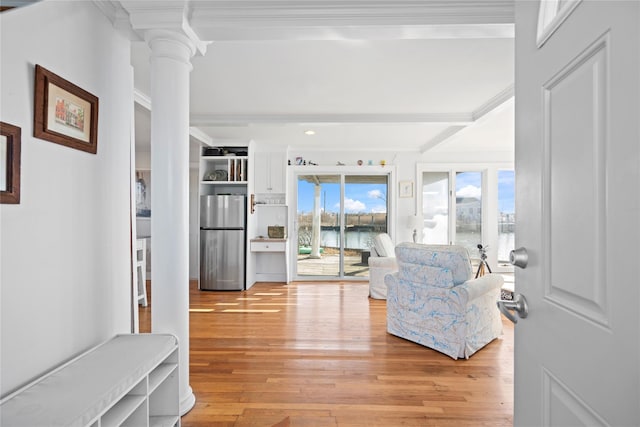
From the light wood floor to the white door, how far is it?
131cm

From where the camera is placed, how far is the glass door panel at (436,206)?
21.9ft

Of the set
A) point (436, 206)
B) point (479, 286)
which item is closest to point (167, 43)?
point (479, 286)

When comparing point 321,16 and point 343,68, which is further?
point 343,68

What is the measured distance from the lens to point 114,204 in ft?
6.63

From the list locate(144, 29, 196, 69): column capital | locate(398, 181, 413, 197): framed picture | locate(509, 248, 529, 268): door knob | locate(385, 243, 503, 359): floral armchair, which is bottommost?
locate(385, 243, 503, 359): floral armchair

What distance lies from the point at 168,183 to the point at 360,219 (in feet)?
15.6

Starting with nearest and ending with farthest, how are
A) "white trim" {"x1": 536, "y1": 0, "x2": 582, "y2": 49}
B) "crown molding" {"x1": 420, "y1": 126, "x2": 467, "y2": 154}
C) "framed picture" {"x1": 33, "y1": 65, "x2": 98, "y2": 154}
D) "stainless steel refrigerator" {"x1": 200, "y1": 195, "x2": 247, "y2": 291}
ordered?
1. "white trim" {"x1": 536, "y1": 0, "x2": 582, "y2": 49}
2. "framed picture" {"x1": 33, "y1": 65, "x2": 98, "y2": 154}
3. "crown molding" {"x1": 420, "y1": 126, "x2": 467, "y2": 154}
4. "stainless steel refrigerator" {"x1": 200, "y1": 195, "x2": 247, "y2": 291}

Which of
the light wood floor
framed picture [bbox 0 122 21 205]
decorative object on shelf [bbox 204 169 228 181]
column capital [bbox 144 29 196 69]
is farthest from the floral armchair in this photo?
decorative object on shelf [bbox 204 169 228 181]

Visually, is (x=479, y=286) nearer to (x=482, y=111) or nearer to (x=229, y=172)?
(x=482, y=111)

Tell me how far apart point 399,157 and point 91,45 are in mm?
5440

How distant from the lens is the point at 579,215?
729 millimetres

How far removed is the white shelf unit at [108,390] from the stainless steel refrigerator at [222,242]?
366 cm

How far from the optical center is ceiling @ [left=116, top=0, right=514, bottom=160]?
202 cm

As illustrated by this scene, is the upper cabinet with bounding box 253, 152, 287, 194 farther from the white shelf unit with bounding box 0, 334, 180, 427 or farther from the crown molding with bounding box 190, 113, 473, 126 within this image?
the white shelf unit with bounding box 0, 334, 180, 427
